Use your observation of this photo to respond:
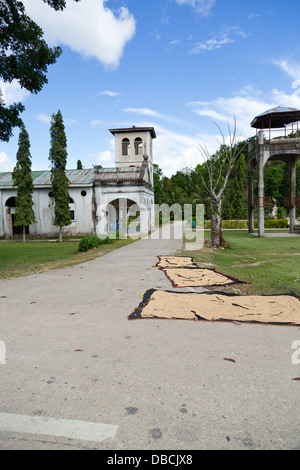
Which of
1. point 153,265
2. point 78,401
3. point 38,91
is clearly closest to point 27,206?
point 38,91

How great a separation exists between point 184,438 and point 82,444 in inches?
29.0

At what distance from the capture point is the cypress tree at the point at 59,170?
2353 centimetres

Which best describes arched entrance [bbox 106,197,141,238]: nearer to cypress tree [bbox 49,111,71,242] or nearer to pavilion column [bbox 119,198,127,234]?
pavilion column [bbox 119,198,127,234]

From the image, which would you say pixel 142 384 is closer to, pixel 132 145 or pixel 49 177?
pixel 49 177

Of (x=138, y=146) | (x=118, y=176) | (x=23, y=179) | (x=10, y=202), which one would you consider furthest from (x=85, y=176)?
(x=138, y=146)

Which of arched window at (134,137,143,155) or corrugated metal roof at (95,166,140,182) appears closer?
corrugated metal roof at (95,166,140,182)

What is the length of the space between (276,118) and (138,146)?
16048 millimetres

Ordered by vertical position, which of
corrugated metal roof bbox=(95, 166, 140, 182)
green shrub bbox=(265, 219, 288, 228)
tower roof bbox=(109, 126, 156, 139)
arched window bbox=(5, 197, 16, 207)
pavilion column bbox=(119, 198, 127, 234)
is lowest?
green shrub bbox=(265, 219, 288, 228)

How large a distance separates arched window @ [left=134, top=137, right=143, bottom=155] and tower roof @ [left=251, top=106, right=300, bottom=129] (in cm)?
1406

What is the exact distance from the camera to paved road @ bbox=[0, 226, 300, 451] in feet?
7.37

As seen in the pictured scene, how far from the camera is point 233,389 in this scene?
282cm

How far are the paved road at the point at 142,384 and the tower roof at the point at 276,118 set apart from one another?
72.4 feet

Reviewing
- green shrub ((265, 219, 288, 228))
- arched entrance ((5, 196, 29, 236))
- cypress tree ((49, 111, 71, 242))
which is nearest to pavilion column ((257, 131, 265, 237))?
green shrub ((265, 219, 288, 228))
